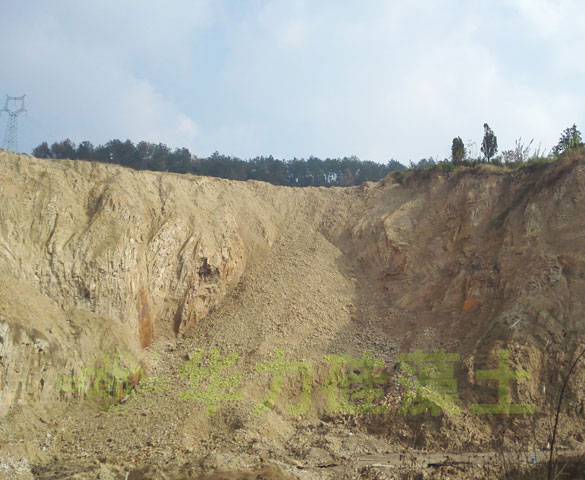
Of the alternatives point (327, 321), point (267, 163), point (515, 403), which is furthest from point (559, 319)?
point (267, 163)

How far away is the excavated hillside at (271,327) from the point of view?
12.9m

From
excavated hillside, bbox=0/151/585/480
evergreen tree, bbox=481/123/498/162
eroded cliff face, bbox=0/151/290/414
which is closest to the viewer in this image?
excavated hillside, bbox=0/151/585/480

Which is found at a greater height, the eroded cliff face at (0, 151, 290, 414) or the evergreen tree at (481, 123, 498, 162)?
the evergreen tree at (481, 123, 498, 162)

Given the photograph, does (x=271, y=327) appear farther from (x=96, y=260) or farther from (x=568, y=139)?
(x=568, y=139)

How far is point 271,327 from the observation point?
17953 mm

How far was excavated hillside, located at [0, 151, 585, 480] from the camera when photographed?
506 inches

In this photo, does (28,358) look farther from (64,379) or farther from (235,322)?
(235,322)

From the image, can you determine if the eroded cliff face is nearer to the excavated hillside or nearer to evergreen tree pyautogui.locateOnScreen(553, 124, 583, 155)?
the excavated hillside

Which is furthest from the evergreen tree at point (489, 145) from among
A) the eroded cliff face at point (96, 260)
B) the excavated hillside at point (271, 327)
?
the eroded cliff face at point (96, 260)

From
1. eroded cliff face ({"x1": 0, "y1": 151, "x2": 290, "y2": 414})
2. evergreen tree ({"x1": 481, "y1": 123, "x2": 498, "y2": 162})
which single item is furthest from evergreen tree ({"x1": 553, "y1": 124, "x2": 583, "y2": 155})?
eroded cliff face ({"x1": 0, "y1": 151, "x2": 290, "y2": 414})

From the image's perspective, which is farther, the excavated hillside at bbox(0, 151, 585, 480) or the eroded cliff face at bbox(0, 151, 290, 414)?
the eroded cliff face at bbox(0, 151, 290, 414)

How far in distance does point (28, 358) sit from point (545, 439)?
13268mm

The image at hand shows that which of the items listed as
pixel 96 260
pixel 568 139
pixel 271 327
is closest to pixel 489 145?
pixel 568 139

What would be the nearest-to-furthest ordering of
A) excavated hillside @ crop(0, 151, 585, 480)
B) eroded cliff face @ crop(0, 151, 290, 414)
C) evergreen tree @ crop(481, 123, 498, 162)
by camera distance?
excavated hillside @ crop(0, 151, 585, 480) → eroded cliff face @ crop(0, 151, 290, 414) → evergreen tree @ crop(481, 123, 498, 162)
